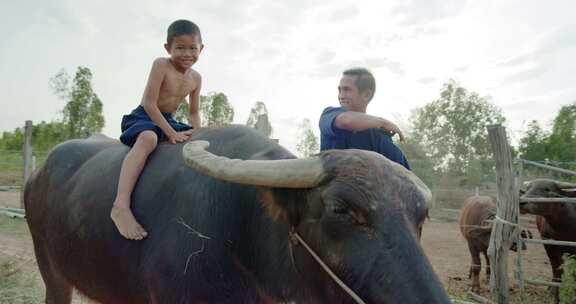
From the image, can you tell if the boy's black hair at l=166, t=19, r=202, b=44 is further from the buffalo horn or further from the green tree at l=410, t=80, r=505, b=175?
the green tree at l=410, t=80, r=505, b=175

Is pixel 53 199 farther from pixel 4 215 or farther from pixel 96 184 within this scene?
pixel 4 215

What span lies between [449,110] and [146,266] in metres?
42.7

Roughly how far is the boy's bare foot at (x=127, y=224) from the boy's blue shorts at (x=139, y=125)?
0.59 m

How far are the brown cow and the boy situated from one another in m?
7.77

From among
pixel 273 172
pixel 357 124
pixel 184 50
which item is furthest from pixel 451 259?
pixel 273 172

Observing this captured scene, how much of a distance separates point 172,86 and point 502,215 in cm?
505

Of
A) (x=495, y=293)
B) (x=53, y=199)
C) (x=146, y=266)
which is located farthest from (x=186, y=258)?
(x=495, y=293)

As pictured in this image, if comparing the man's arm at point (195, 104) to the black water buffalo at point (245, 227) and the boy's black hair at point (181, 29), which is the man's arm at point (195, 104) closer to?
the boy's black hair at point (181, 29)

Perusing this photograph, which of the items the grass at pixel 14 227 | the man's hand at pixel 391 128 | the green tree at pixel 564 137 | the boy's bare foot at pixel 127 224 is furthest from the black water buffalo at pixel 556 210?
the green tree at pixel 564 137

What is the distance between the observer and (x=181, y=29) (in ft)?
9.06

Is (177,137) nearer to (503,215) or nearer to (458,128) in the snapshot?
(503,215)

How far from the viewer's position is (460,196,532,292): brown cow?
8.65 metres

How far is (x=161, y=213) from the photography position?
7.56 feet

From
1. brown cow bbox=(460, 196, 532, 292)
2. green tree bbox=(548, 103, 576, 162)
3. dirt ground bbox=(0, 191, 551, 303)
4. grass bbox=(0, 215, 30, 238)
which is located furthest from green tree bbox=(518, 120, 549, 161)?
grass bbox=(0, 215, 30, 238)
